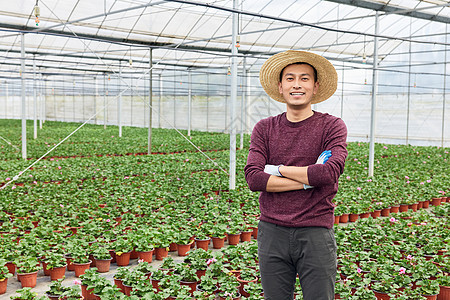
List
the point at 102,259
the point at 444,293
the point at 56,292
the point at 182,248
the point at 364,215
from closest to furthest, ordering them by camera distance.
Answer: the point at 56,292, the point at 444,293, the point at 102,259, the point at 182,248, the point at 364,215

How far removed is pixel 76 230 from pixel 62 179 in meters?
3.93

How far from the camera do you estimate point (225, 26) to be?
60.2ft

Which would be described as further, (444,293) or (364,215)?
(364,215)

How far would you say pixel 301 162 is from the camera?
2.05 metres

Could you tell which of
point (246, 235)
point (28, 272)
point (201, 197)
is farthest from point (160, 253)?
point (201, 197)

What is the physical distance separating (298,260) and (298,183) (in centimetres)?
35

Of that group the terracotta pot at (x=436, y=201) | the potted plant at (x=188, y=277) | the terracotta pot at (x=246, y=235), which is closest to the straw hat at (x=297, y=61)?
the potted plant at (x=188, y=277)

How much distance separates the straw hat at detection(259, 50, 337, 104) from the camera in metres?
2.09

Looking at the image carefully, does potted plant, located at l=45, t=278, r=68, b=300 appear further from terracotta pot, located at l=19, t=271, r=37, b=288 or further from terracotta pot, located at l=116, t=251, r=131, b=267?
terracotta pot, located at l=116, t=251, r=131, b=267

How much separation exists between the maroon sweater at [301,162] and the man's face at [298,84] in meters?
0.10

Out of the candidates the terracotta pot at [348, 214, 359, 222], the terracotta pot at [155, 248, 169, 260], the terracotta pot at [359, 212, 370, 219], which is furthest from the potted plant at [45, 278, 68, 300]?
the terracotta pot at [359, 212, 370, 219]

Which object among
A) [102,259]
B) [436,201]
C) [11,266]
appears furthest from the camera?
[436,201]

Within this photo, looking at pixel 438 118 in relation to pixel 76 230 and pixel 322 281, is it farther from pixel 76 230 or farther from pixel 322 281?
pixel 322 281

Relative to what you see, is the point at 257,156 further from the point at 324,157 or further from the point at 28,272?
the point at 28,272
